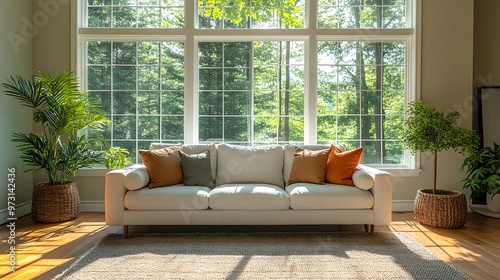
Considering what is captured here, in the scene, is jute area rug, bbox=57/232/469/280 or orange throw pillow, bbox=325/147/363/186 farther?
orange throw pillow, bbox=325/147/363/186

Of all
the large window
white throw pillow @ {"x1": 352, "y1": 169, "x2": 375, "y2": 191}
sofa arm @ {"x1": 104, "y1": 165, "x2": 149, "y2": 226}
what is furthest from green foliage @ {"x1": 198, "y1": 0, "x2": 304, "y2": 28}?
sofa arm @ {"x1": 104, "y1": 165, "x2": 149, "y2": 226}

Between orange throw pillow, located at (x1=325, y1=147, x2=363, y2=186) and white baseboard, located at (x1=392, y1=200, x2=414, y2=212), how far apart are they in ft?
4.25

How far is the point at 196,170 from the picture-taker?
4004 millimetres

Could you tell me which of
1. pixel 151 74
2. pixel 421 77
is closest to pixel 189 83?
pixel 151 74

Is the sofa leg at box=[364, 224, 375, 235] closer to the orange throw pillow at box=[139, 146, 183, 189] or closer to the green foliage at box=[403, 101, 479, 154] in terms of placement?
the green foliage at box=[403, 101, 479, 154]

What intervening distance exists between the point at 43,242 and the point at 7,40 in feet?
7.97

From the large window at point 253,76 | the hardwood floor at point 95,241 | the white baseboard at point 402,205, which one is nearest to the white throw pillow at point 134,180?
the hardwood floor at point 95,241

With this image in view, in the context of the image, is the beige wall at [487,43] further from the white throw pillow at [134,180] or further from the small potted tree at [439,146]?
the white throw pillow at [134,180]

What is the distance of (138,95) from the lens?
16.2ft

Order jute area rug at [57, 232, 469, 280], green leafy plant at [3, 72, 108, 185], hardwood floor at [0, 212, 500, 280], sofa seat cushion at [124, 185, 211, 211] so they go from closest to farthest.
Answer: jute area rug at [57, 232, 469, 280] < hardwood floor at [0, 212, 500, 280] < sofa seat cushion at [124, 185, 211, 211] < green leafy plant at [3, 72, 108, 185]

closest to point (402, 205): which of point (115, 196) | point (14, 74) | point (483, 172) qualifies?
point (483, 172)

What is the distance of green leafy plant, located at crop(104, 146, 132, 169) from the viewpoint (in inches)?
175

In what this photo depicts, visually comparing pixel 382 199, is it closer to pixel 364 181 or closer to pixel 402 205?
pixel 364 181

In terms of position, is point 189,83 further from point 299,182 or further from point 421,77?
point 421,77
